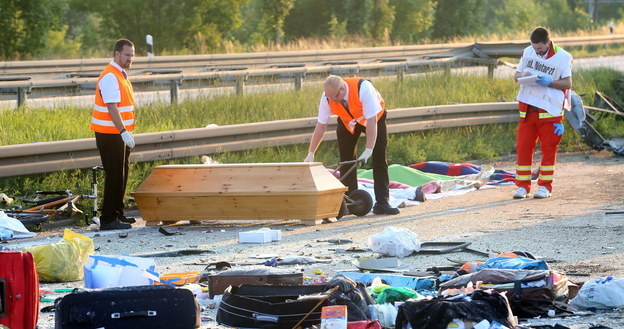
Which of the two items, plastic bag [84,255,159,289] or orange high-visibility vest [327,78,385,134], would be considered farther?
orange high-visibility vest [327,78,385,134]

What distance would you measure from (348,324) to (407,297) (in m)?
0.88

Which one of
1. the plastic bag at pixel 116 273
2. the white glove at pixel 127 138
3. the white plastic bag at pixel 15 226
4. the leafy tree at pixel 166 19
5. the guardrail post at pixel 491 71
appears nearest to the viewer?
the plastic bag at pixel 116 273

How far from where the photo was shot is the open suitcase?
711cm

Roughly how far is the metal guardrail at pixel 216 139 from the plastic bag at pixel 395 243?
4211 millimetres

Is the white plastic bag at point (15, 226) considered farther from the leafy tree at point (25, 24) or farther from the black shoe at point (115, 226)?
the leafy tree at point (25, 24)

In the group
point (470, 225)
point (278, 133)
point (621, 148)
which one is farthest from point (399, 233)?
point (621, 148)

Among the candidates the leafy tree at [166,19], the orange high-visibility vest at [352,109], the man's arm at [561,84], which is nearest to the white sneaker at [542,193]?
the man's arm at [561,84]

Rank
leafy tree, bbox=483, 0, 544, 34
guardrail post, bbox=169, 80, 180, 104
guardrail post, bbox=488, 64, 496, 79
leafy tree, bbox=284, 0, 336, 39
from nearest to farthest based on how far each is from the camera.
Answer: guardrail post, bbox=169, 80, 180, 104 < guardrail post, bbox=488, 64, 496, 79 < leafy tree, bbox=284, 0, 336, 39 < leafy tree, bbox=483, 0, 544, 34

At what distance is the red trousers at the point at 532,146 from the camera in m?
14.3

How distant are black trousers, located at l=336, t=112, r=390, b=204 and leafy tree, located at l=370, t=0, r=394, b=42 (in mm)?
Answer: 34567

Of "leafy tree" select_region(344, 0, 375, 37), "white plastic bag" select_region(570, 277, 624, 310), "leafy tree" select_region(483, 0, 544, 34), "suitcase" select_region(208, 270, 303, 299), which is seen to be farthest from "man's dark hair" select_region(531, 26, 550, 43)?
"leafy tree" select_region(483, 0, 544, 34)

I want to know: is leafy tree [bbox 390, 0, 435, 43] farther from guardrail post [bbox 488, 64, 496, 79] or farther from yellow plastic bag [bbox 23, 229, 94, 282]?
yellow plastic bag [bbox 23, 229, 94, 282]

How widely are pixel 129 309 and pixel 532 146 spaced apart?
8758 millimetres

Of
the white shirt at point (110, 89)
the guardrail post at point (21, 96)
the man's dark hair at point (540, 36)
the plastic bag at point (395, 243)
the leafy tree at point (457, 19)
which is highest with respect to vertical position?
the man's dark hair at point (540, 36)
